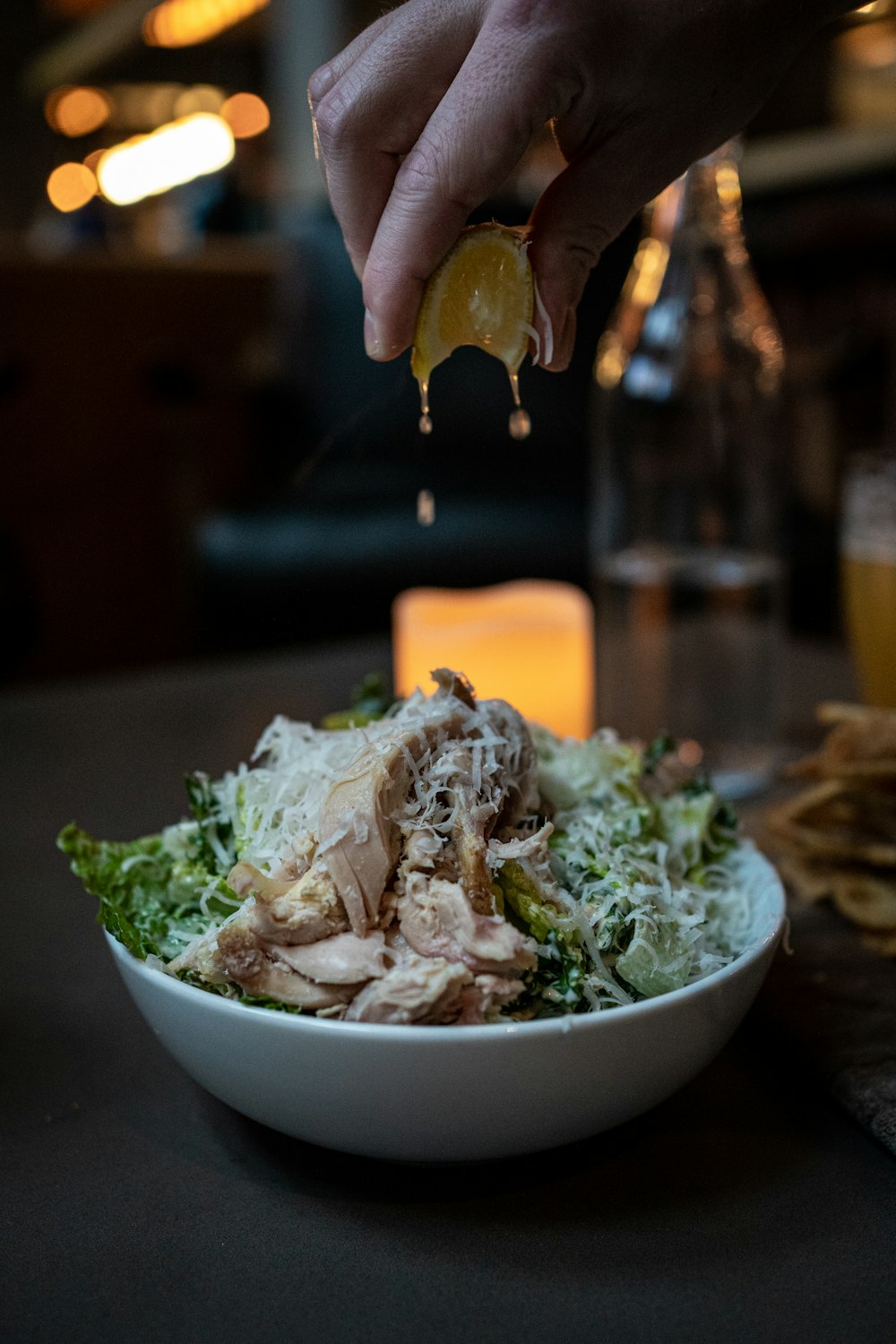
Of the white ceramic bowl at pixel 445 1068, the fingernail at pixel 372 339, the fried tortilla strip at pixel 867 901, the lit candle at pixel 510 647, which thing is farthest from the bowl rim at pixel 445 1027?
the lit candle at pixel 510 647

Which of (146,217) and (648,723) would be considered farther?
(146,217)

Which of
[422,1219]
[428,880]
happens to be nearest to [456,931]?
[428,880]

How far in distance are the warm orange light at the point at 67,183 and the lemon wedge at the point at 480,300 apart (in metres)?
9.50

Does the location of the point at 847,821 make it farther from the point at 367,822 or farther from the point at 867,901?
the point at 367,822

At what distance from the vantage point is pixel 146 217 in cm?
775

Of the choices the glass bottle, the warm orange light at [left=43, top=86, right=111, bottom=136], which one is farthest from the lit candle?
the warm orange light at [left=43, top=86, right=111, bottom=136]

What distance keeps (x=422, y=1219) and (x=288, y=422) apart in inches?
149

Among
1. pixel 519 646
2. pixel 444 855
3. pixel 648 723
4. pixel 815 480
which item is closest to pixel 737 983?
pixel 444 855

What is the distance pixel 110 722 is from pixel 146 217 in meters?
6.79

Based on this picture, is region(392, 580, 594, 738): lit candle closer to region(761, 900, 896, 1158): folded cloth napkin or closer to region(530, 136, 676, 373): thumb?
region(761, 900, 896, 1158): folded cloth napkin

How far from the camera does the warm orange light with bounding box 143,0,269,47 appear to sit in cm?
732

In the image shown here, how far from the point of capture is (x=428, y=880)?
76 centimetres

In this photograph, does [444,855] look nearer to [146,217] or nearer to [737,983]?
[737,983]

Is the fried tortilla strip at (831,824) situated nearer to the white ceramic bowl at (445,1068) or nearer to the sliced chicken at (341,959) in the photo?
the white ceramic bowl at (445,1068)
